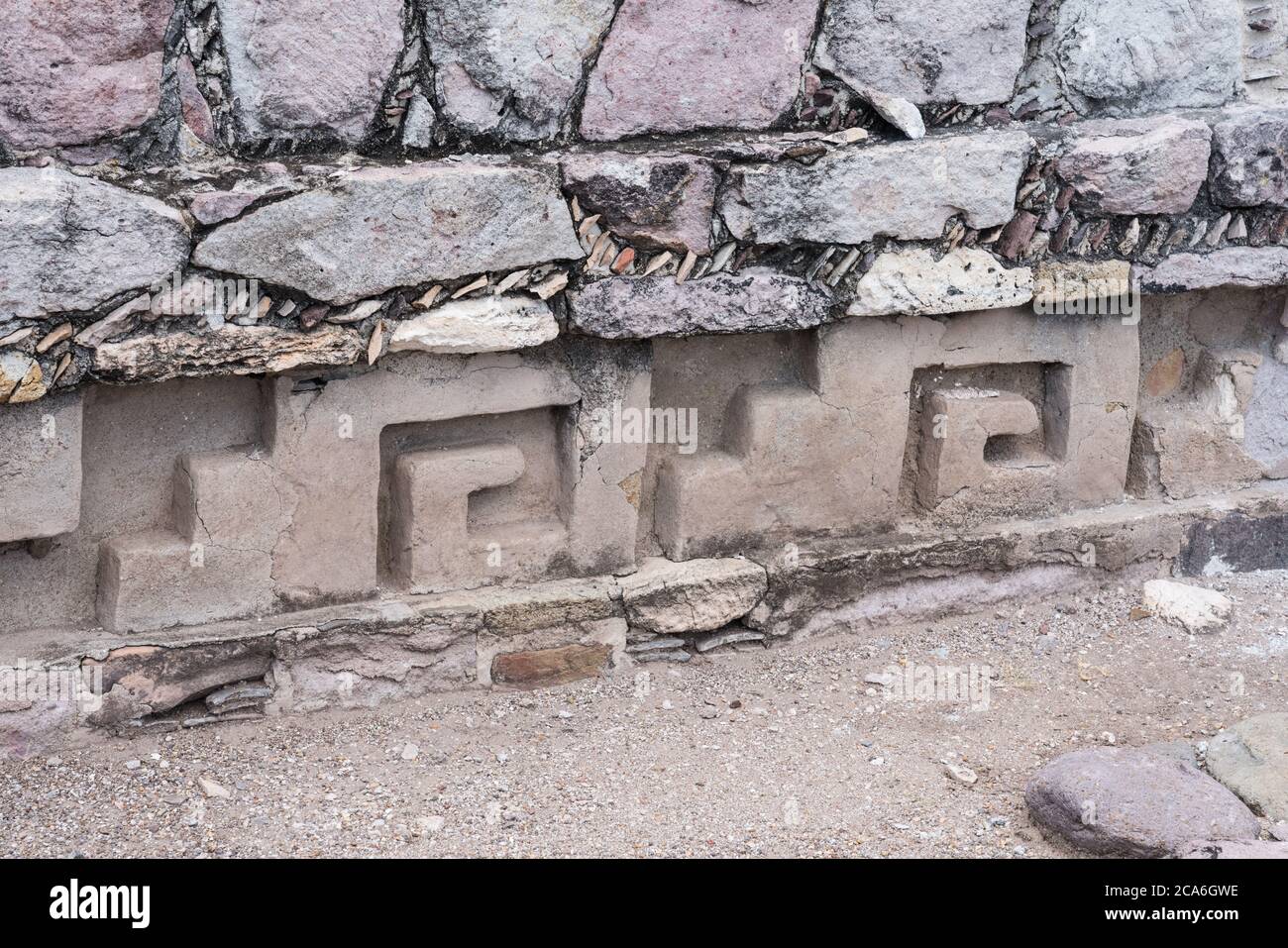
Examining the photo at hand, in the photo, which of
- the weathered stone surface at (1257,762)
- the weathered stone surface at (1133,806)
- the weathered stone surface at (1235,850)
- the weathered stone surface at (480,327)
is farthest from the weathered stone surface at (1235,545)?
the weathered stone surface at (480,327)

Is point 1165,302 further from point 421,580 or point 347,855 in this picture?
point 347,855

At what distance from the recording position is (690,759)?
3.28 m

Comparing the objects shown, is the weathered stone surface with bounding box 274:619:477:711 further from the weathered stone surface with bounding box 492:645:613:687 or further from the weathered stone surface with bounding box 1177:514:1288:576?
the weathered stone surface with bounding box 1177:514:1288:576

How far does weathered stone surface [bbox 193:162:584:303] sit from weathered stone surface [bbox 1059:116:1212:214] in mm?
1318

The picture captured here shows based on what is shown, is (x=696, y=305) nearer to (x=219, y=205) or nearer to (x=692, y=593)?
(x=692, y=593)

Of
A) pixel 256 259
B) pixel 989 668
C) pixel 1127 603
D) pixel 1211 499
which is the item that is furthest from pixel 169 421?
pixel 1211 499

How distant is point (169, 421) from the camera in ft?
10.6

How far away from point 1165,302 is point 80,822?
2.99m

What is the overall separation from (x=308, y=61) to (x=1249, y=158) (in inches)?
91.1

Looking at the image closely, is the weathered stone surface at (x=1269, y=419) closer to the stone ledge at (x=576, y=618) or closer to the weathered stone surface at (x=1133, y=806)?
the stone ledge at (x=576, y=618)

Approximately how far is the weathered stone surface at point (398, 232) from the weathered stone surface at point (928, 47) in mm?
798

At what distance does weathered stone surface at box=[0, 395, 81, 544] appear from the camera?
2955 millimetres

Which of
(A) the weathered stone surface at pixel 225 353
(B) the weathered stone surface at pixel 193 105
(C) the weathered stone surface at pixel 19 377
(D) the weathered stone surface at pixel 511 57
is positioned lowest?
(C) the weathered stone surface at pixel 19 377

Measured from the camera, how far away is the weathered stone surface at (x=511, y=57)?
124 inches
